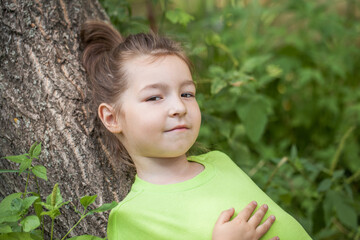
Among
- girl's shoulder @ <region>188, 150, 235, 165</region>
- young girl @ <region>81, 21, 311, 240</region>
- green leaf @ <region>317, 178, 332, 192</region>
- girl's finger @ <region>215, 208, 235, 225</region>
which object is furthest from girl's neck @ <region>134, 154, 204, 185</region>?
green leaf @ <region>317, 178, 332, 192</region>

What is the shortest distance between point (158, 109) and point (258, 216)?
0.54 m

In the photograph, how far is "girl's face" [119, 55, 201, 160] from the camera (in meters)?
1.50


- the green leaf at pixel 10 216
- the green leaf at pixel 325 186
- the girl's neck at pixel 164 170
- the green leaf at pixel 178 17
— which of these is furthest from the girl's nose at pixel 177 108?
the green leaf at pixel 325 186

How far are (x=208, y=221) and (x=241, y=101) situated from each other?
1.24 m

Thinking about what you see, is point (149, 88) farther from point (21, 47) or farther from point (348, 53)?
point (348, 53)

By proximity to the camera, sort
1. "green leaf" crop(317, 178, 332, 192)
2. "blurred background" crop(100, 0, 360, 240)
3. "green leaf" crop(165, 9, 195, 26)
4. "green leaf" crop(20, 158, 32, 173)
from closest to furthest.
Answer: "green leaf" crop(20, 158, 32, 173) < "green leaf" crop(165, 9, 195, 26) < "green leaf" crop(317, 178, 332, 192) < "blurred background" crop(100, 0, 360, 240)

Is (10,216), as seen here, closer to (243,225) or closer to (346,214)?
(243,225)

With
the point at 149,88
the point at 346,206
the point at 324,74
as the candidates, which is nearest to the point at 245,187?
the point at 149,88

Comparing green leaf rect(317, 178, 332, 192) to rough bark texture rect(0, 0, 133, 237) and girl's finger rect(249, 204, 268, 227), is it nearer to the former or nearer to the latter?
girl's finger rect(249, 204, 268, 227)

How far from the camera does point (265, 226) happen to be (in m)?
1.47

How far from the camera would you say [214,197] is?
150cm

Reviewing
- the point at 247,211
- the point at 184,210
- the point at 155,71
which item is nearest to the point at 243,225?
the point at 247,211

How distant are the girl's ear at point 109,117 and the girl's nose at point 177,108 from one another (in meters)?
0.28

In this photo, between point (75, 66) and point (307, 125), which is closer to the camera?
point (75, 66)
